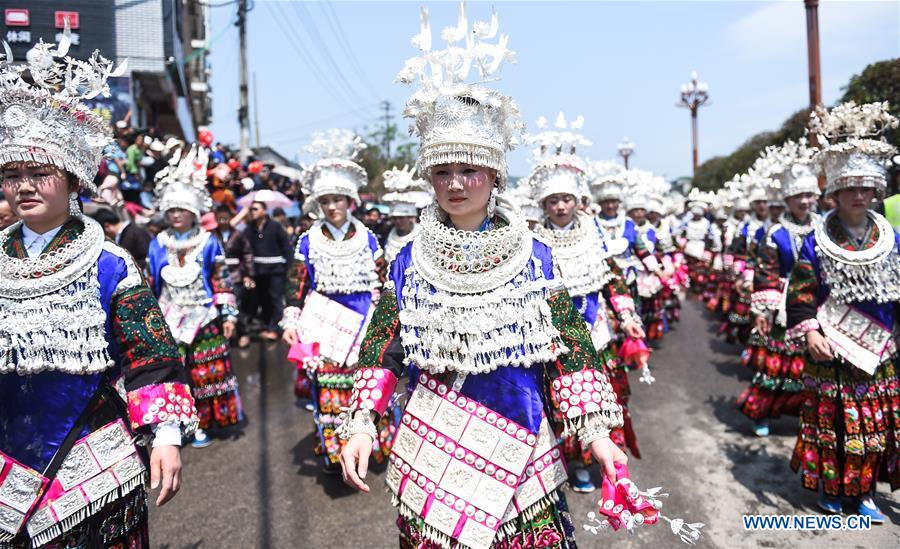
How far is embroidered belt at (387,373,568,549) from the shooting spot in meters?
2.21

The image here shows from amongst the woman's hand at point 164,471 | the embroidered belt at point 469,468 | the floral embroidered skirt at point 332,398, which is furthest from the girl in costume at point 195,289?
the embroidered belt at point 469,468

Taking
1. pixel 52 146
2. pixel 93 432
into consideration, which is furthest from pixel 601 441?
pixel 52 146

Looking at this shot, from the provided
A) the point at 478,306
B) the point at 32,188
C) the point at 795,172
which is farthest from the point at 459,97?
the point at 795,172

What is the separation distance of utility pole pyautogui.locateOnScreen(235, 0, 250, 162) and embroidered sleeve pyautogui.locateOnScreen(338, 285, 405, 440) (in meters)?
17.7

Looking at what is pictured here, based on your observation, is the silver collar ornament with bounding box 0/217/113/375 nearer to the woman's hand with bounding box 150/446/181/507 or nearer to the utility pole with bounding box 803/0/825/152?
the woman's hand with bounding box 150/446/181/507

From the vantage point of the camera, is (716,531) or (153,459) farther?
(716,531)

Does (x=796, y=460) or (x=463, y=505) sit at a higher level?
(x=463, y=505)

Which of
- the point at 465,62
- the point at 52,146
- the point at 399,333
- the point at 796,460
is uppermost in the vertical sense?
the point at 465,62

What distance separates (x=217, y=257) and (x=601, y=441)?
4440 millimetres

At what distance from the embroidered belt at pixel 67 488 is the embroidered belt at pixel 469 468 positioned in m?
1.11

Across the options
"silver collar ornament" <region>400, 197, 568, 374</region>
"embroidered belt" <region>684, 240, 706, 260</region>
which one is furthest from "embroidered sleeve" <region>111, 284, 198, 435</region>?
"embroidered belt" <region>684, 240, 706, 260</region>

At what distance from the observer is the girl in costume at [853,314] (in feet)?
12.2

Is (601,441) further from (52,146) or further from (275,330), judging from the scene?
(275,330)

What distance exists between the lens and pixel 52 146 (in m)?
2.31
